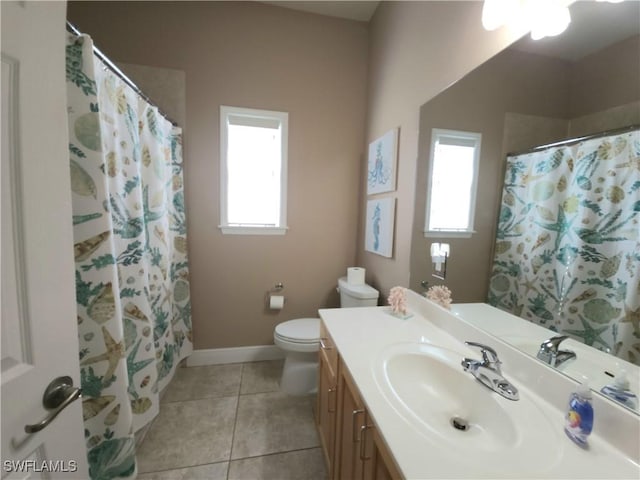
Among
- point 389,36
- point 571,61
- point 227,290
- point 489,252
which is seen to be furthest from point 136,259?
point 389,36

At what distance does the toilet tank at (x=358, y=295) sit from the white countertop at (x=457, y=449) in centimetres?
65

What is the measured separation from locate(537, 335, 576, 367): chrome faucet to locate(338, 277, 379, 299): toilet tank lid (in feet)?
3.54

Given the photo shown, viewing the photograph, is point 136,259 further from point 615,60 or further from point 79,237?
point 615,60

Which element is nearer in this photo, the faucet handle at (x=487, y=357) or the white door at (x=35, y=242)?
the white door at (x=35, y=242)

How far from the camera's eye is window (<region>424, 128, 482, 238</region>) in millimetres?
1138

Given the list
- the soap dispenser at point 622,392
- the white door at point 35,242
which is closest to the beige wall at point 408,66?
the soap dispenser at point 622,392

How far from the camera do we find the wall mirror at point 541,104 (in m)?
0.66

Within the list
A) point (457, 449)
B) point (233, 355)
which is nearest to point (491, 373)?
point (457, 449)

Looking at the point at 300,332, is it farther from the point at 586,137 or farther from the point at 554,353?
the point at 586,137

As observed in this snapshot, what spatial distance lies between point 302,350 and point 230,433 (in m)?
0.62

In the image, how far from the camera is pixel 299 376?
1865mm

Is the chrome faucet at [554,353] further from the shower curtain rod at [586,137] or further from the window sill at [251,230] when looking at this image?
the window sill at [251,230]

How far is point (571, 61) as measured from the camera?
78 centimetres

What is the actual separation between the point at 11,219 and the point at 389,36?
221 cm
